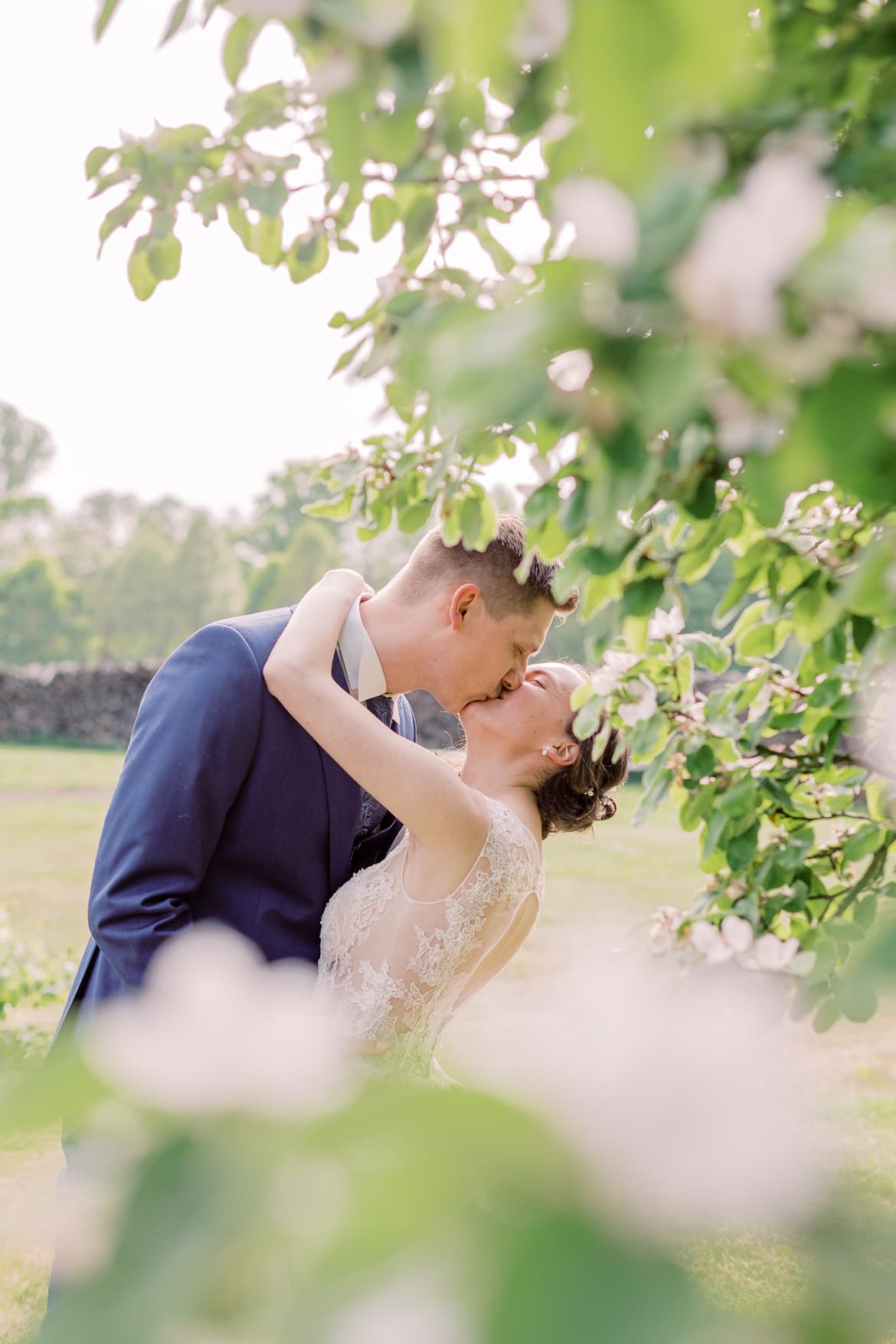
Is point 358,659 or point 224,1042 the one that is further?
point 358,659

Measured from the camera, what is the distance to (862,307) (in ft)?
1.53

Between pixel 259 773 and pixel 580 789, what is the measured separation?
127 cm

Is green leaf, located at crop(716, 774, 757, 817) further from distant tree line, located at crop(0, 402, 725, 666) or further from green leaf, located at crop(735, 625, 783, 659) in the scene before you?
distant tree line, located at crop(0, 402, 725, 666)

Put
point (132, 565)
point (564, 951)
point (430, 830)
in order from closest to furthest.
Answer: point (430, 830)
point (564, 951)
point (132, 565)

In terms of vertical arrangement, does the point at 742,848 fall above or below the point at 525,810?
above

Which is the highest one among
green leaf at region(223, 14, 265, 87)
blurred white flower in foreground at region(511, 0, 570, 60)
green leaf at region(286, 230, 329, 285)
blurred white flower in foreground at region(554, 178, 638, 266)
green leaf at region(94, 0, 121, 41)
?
green leaf at region(223, 14, 265, 87)

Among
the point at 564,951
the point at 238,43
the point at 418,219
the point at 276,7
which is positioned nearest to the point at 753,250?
the point at 276,7

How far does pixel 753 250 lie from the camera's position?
467 millimetres

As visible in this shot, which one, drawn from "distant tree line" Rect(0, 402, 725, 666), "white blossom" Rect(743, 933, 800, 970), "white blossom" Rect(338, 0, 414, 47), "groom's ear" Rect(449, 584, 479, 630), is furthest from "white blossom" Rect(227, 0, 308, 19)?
"distant tree line" Rect(0, 402, 725, 666)

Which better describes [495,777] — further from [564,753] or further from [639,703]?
[639,703]

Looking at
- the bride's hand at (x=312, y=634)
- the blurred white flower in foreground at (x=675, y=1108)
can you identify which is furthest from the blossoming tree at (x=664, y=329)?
the bride's hand at (x=312, y=634)

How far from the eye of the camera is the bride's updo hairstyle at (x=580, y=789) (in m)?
3.41

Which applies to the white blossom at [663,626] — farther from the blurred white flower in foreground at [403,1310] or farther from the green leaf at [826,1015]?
the blurred white flower in foreground at [403,1310]

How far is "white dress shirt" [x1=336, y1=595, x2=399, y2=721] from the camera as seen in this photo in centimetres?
284
